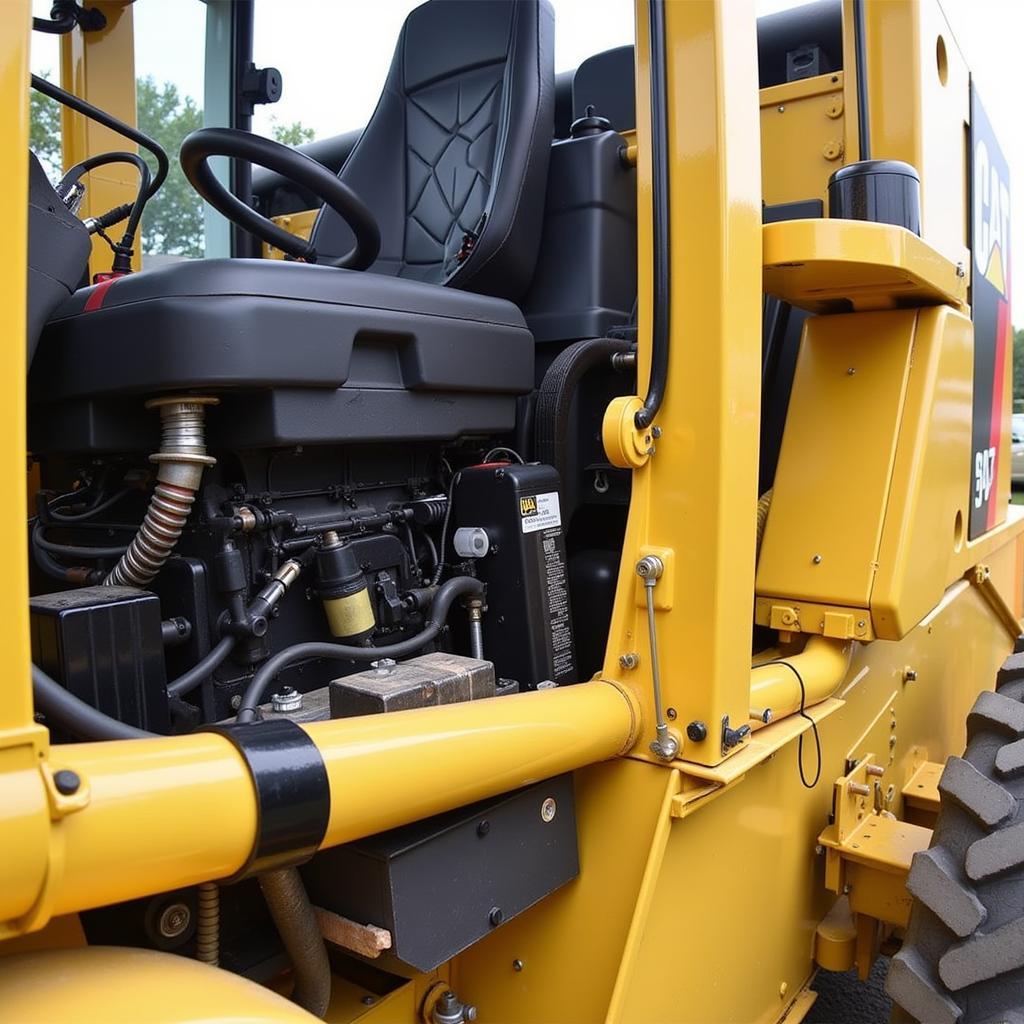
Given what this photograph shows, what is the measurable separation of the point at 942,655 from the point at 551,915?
131cm

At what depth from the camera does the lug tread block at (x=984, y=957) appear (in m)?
1.32

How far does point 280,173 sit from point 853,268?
32.5 inches

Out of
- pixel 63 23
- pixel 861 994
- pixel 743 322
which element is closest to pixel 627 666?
pixel 743 322

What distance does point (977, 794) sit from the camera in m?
1.49

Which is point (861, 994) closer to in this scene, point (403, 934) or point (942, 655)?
point (942, 655)

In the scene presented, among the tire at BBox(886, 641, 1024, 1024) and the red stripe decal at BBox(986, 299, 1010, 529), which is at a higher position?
the red stripe decal at BBox(986, 299, 1010, 529)

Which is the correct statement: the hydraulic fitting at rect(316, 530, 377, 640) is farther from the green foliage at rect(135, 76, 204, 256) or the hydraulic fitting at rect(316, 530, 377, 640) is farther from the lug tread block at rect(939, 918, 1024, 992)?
the green foliage at rect(135, 76, 204, 256)

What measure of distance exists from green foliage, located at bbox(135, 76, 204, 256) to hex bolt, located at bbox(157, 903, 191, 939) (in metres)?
2.03

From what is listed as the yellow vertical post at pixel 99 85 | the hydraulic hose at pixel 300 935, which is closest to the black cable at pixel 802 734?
the hydraulic hose at pixel 300 935

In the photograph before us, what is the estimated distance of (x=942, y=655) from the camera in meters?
2.30

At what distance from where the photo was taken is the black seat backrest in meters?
1.88

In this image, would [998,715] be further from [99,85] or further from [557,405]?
[99,85]

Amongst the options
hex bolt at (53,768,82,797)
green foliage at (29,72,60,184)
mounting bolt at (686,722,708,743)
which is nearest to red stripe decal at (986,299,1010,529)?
mounting bolt at (686,722,708,743)

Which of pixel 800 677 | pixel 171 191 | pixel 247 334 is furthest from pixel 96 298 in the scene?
pixel 171 191
